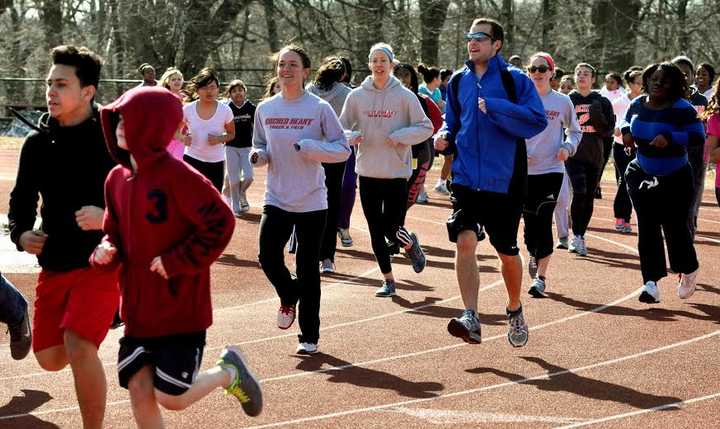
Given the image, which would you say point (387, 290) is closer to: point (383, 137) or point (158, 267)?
point (383, 137)

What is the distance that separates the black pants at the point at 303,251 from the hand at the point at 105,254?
11.6 feet

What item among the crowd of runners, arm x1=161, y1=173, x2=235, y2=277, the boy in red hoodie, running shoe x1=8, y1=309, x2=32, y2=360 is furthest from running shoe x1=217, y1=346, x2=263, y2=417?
running shoe x1=8, y1=309, x2=32, y2=360

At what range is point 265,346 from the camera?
8883 mm

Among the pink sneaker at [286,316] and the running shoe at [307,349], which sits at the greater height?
the pink sneaker at [286,316]

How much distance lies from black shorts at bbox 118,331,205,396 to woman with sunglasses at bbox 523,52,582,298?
653 cm

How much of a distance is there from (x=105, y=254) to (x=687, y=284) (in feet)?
22.1

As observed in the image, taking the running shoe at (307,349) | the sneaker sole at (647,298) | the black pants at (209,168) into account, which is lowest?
the sneaker sole at (647,298)

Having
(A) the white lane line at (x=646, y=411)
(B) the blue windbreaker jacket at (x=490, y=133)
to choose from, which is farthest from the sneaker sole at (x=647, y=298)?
(A) the white lane line at (x=646, y=411)

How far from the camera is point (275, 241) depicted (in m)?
8.76

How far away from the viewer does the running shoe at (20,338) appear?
24.9 feet

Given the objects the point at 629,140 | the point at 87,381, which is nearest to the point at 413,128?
the point at 629,140

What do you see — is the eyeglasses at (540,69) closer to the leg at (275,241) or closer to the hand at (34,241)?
the leg at (275,241)

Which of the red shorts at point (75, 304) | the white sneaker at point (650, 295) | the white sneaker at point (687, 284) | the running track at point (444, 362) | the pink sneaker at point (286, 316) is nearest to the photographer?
the red shorts at point (75, 304)

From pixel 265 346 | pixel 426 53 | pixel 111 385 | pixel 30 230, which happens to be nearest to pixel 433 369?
pixel 265 346
